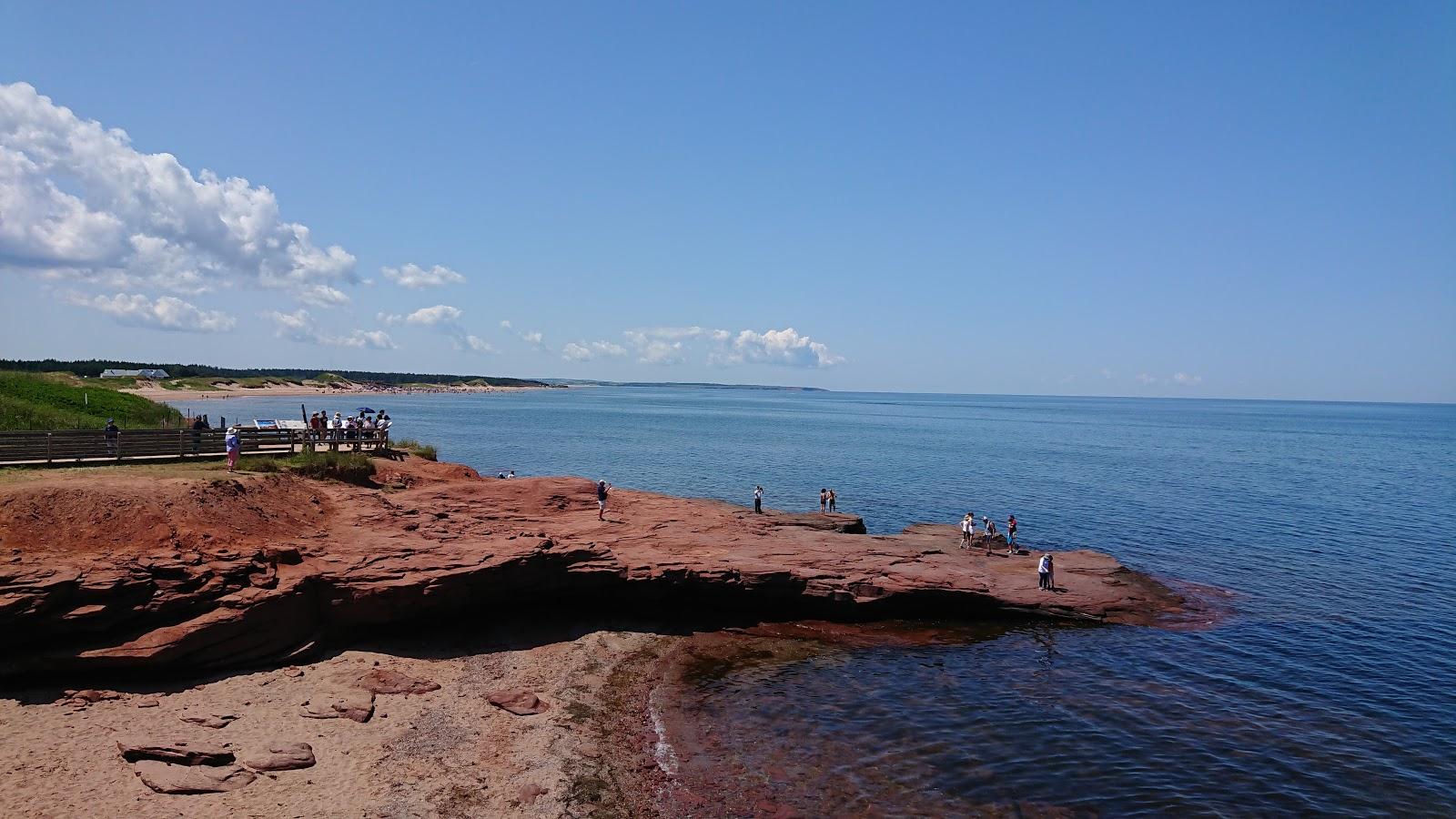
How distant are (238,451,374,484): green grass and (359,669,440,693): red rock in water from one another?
36.3 ft

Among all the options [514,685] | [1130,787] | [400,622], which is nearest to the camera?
[1130,787]

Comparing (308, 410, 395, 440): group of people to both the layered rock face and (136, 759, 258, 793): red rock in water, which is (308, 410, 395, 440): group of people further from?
(136, 759, 258, 793): red rock in water

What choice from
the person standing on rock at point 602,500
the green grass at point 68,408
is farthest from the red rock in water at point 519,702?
the green grass at point 68,408

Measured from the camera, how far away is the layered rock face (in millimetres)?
16500

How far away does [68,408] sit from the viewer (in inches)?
1636

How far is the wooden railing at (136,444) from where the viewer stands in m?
23.0

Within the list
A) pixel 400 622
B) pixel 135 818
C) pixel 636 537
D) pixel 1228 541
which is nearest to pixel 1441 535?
pixel 1228 541

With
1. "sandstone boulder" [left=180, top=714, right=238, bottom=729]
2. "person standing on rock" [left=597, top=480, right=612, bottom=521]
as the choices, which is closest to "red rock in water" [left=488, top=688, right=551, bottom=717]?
"sandstone boulder" [left=180, top=714, right=238, bottom=729]

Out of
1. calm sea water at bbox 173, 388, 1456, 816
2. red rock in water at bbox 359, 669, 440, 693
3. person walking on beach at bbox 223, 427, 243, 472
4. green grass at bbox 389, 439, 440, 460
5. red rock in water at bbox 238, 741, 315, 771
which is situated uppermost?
person walking on beach at bbox 223, 427, 243, 472

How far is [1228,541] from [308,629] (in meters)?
42.7

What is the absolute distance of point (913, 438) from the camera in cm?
10856

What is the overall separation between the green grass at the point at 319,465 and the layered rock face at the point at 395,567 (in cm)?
96

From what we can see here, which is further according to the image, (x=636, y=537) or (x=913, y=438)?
(x=913, y=438)

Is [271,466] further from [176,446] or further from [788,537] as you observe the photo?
[788,537]
